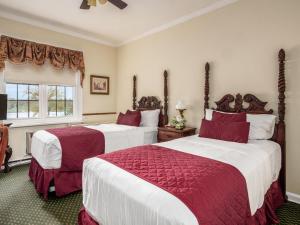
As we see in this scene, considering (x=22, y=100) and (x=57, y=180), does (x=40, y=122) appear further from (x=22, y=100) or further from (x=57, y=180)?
(x=57, y=180)

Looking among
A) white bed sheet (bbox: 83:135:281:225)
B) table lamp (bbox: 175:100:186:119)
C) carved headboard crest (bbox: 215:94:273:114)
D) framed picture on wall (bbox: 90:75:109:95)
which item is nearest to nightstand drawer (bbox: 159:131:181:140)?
table lamp (bbox: 175:100:186:119)

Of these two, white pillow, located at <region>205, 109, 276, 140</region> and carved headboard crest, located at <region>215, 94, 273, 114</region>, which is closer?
white pillow, located at <region>205, 109, 276, 140</region>

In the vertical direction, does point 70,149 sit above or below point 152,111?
below

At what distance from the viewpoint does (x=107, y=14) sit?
3457 millimetres

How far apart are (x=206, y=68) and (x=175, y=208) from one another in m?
2.61

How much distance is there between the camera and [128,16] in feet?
11.6

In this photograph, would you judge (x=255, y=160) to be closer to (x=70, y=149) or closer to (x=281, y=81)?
(x=281, y=81)

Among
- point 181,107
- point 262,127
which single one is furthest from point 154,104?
point 262,127

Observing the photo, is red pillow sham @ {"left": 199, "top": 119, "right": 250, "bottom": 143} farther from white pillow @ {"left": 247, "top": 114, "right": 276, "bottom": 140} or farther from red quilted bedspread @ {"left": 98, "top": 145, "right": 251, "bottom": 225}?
red quilted bedspread @ {"left": 98, "top": 145, "right": 251, "bottom": 225}

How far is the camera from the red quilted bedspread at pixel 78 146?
2584mm

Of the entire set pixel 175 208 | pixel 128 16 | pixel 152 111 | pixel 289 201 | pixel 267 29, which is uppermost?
pixel 128 16

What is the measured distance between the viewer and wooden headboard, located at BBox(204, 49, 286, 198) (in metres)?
2.44

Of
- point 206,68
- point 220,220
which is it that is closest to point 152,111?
point 206,68

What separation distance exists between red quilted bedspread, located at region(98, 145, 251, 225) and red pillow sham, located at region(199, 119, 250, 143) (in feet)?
2.82
